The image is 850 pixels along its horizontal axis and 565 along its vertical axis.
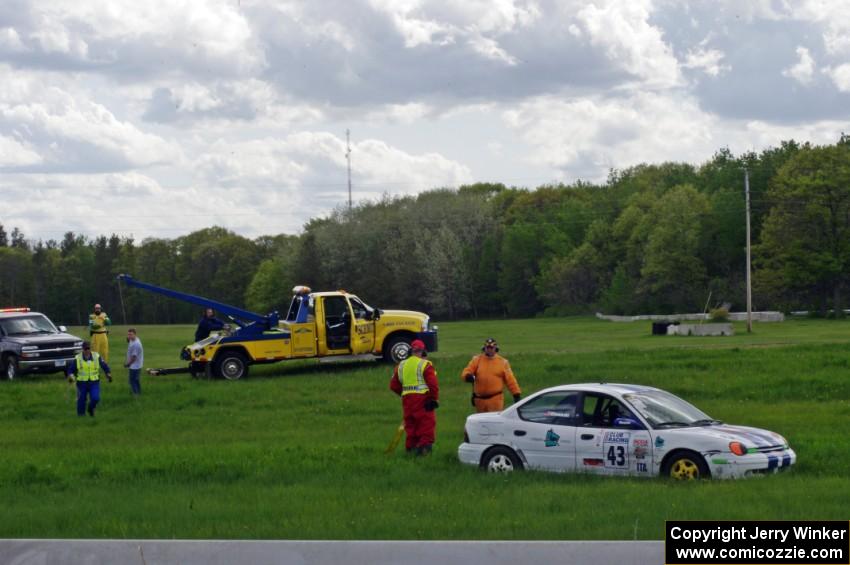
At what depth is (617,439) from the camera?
1465 cm

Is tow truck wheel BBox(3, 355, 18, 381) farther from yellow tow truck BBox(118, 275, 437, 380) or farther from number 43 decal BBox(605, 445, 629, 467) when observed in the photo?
number 43 decal BBox(605, 445, 629, 467)

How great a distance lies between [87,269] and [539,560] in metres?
122

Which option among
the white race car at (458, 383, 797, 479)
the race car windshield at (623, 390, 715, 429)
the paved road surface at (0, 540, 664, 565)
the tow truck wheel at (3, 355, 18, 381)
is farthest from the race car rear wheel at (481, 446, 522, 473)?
the tow truck wheel at (3, 355, 18, 381)

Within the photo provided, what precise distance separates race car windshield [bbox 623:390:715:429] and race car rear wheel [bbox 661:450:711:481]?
Answer: 513 millimetres

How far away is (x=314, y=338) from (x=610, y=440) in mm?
17126

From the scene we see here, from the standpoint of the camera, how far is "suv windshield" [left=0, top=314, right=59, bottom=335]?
1278 inches

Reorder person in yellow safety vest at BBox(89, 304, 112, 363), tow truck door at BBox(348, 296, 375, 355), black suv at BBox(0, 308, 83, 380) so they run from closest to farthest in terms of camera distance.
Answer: tow truck door at BBox(348, 296, 375, 355), person in yellow safety vest at BBox(89, 304, 112, 363), black suv at BBox(0, 308, 83, 380)

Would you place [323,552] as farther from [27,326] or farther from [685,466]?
[27,326]

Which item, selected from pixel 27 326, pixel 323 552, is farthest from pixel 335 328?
pixel 323 552

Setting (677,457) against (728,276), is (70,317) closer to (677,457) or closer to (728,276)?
(728,276)

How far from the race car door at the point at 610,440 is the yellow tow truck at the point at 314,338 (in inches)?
618

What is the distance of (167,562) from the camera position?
30.0 feet

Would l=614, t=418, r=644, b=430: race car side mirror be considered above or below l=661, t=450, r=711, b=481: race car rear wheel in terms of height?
above

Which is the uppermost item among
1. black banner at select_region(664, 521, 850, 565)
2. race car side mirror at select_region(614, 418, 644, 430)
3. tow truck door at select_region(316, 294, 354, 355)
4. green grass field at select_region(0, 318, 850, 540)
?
tow truck door at select_region(316, 294, 354, 355)
